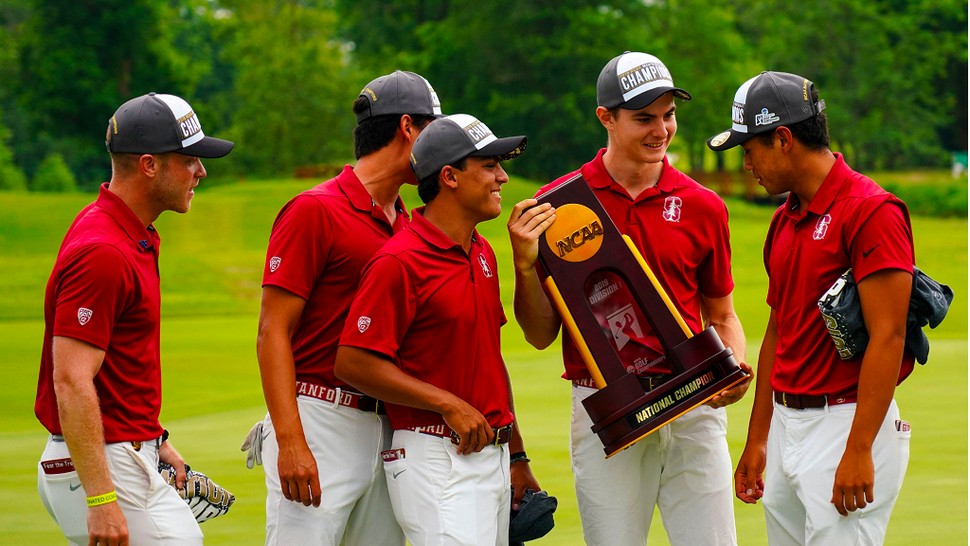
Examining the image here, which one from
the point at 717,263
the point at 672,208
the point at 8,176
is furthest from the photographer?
the point at 8,176

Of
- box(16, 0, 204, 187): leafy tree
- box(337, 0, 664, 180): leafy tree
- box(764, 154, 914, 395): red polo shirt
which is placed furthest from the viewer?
box(337, 0, 664, 180): leafy tree

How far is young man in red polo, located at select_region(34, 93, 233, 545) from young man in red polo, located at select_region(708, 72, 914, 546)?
6.83 ft

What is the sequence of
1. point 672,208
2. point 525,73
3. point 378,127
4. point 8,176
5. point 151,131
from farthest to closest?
point 525,73 < point 8,176 < point 672,208 < point 378,127 < point 151,131

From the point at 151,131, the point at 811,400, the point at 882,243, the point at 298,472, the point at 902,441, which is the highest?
the point at 151,131

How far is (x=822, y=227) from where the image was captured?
454 cm

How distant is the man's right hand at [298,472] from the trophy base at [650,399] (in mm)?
1031

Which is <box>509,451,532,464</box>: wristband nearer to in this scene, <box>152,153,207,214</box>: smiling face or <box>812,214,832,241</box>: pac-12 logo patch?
<box>812,214,832,241</box>: pac-12 logo patch

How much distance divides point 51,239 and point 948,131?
44.5 meters

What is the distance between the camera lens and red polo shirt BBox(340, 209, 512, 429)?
445cm

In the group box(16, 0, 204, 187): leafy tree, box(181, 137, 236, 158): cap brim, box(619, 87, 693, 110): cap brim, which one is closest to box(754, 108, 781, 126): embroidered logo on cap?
box(619, 87, 693, 110): cap brim

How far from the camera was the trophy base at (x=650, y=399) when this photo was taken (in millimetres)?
4648

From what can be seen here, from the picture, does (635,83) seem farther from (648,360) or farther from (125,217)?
(125,217)

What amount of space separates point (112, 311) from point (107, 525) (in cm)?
72

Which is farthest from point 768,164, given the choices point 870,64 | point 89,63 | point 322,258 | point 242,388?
point 870,64
